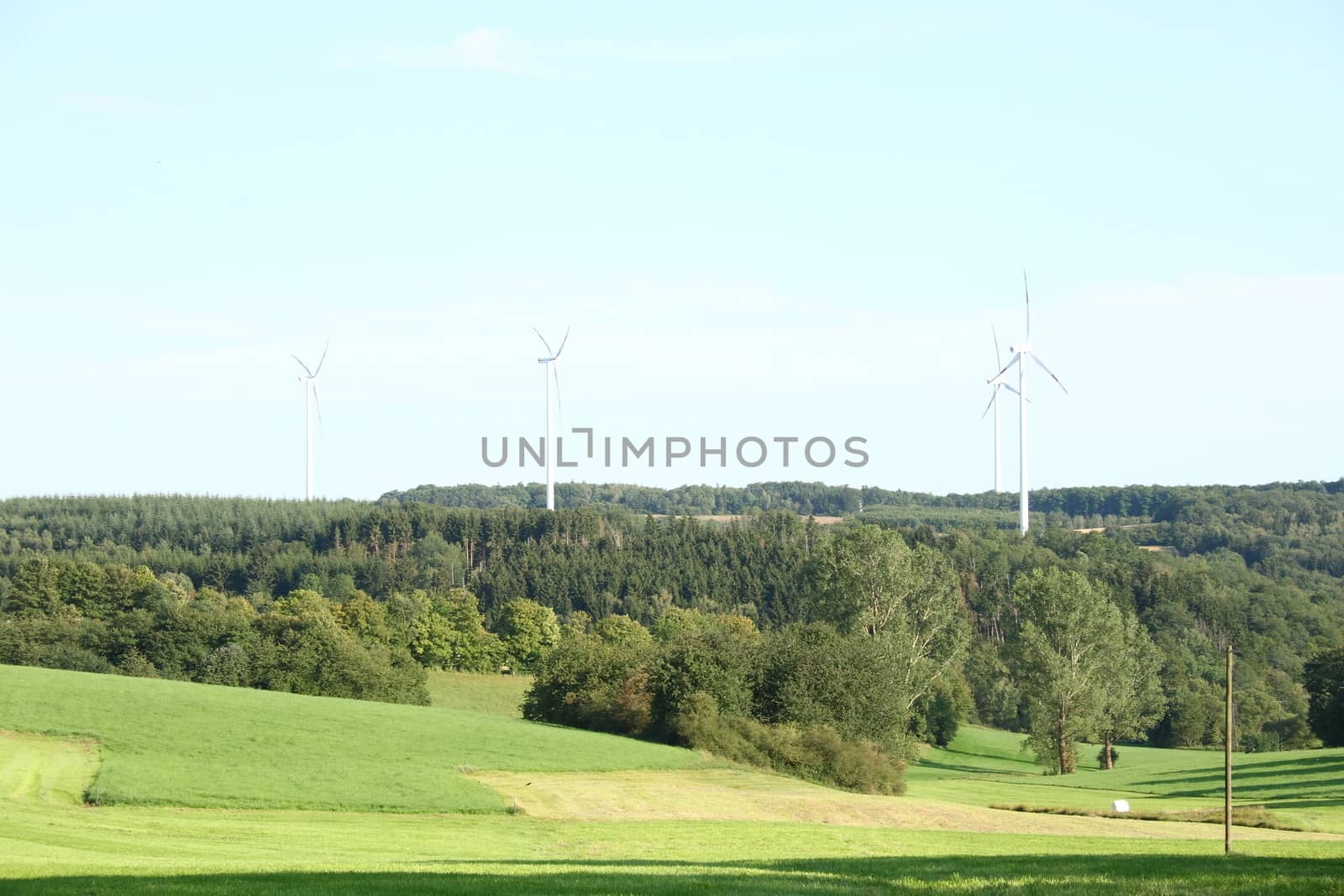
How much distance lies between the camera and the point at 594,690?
81875 millimetres

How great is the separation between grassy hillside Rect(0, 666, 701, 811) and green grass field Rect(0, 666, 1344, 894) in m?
0.19

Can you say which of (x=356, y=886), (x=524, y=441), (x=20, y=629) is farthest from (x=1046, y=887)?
(x=524, y=441)

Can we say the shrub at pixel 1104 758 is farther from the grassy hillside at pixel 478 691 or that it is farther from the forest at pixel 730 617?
the grassy hillside at pixel 478 691

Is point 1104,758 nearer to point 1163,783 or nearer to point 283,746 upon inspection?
point 1163,783

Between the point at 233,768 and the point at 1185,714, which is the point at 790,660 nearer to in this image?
the point at 233,768

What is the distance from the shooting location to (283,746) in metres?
60.9

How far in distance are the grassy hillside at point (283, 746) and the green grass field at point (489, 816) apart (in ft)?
0.61

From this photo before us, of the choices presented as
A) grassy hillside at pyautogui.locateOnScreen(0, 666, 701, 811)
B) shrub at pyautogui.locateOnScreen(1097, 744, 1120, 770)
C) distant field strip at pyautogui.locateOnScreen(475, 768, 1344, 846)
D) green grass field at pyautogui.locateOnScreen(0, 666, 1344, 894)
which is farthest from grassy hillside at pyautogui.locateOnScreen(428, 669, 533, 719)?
distant field strip at pyautogui.locateOnScreen(475, 768, 1344, 846)

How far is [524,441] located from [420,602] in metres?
37.1

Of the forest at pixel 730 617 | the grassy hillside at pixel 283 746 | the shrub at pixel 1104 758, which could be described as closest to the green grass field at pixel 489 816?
the grassy hillside at pixel 283 746

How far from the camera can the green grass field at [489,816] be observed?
2719cm

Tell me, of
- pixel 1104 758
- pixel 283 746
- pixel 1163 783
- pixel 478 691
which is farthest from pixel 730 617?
pixel 283 746

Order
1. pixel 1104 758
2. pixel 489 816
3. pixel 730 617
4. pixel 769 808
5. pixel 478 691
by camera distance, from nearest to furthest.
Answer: pixel 489 816
pixel 769 808
pixel 1104 758
pixel 478 691
pixel 730 617

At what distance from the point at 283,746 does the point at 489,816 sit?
1589cm
